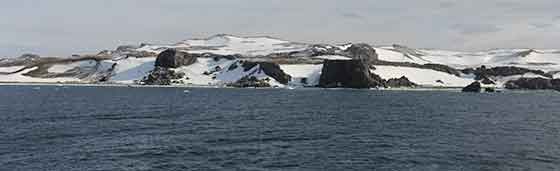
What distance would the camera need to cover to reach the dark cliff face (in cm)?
17750

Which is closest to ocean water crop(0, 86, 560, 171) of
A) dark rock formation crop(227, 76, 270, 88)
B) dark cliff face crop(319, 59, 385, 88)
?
dark cliff face crop(319, 59, 385, 88)

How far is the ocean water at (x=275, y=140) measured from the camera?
141ft

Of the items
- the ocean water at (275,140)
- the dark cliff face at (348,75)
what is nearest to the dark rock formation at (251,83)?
the dark cliff face at (348,75)

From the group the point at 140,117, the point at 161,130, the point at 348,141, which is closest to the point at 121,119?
the point at 140,117

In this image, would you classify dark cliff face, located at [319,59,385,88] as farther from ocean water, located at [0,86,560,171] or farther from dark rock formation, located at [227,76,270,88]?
ocean water, located at [0,86,560,171]

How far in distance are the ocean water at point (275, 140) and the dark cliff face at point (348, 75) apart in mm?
91479

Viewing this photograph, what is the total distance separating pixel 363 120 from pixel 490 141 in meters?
21.0

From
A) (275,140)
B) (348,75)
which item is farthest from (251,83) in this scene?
(275,140)

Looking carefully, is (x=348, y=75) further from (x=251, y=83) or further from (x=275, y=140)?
(x=275, y=140)

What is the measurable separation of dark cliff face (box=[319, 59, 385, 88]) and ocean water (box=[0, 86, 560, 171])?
91479 mm

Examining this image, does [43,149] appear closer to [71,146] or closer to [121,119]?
[71,146]

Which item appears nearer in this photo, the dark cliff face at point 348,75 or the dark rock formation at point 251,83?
the dark cliff face at point 348,75

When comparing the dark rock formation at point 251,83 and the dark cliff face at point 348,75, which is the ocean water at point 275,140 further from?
the dark rock formation at point 251,83

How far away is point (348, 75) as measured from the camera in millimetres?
178500
